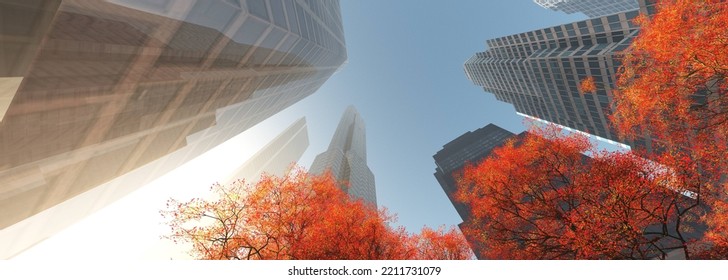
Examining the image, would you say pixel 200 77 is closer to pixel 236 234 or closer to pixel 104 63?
pixel 104 63

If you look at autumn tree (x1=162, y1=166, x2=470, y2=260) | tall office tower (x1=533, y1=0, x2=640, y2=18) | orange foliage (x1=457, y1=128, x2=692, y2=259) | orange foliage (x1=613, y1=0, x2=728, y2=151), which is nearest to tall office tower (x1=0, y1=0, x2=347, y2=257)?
autumn tree (x1=162, y1=166, x2=470, y2=260)

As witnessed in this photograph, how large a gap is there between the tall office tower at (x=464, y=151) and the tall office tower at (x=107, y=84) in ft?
299

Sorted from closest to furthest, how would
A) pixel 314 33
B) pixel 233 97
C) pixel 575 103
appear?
1. pixel 233 97
2. pixel 314 33
3. pixel 575 103

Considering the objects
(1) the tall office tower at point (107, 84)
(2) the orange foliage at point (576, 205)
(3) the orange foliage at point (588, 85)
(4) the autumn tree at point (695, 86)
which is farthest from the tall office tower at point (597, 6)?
(1) the tall office tower at point (107, 84)

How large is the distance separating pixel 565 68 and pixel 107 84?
71252 mm

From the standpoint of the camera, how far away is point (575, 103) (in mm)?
68188

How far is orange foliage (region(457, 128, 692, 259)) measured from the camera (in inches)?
601

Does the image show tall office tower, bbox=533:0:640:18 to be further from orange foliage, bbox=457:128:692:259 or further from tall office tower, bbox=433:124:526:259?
orange foliage, bbox=457:128:692:259

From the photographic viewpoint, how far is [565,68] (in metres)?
61.0

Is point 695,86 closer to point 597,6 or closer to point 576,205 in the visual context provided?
point 576,205

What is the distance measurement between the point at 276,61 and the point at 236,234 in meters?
13.6

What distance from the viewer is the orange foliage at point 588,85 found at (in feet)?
185

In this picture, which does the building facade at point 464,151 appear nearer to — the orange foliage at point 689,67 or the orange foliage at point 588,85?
the orange foliage at point 588,85

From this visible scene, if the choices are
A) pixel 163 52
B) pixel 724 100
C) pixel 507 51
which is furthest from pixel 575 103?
pixel 163 52
